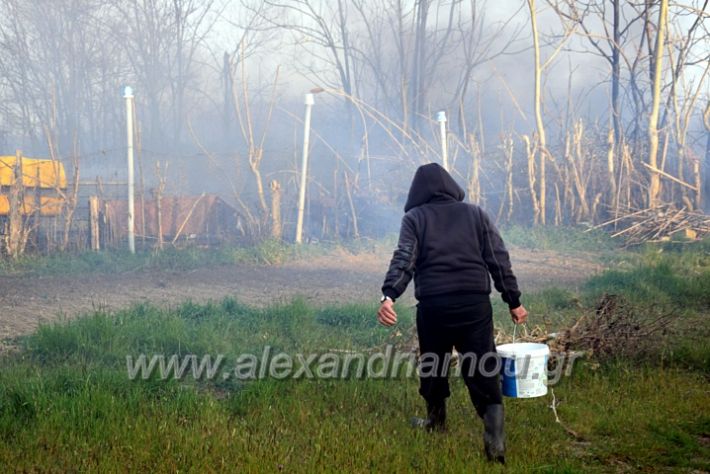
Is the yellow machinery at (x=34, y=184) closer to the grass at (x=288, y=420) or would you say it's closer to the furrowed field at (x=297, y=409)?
the furrowed field at (x=297, y=409)

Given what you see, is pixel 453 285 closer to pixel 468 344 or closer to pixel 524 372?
pixel 468 344

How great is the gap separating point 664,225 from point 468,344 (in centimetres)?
1075

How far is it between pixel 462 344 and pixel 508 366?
575 millimetres

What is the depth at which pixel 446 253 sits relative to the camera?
396 cm

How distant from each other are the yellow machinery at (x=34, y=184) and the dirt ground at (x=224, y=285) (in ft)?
8.07

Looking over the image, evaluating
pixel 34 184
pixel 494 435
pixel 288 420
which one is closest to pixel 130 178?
pixel 34 184

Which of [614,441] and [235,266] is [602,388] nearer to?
[614,441]

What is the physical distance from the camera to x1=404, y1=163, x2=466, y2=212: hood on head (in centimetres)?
409

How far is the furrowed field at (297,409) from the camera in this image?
3.74 m

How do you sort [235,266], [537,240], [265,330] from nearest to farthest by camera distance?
[265,330]
[235,266]
[537,240]

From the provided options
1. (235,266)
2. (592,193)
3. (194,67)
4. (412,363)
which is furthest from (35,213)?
(194,67)

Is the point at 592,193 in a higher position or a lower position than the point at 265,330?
higher

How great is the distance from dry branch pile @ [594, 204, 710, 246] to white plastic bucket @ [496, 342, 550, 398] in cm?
978

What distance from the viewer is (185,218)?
14.9 meters
